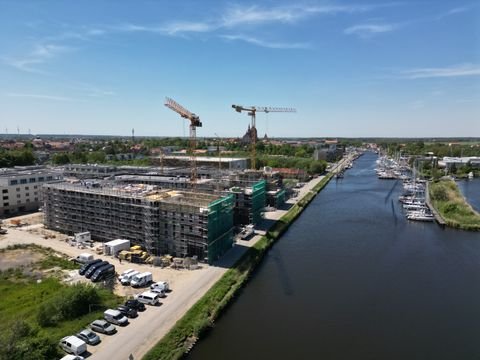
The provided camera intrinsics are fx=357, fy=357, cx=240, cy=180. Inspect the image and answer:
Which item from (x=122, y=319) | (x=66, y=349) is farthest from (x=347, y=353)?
(x=66, y=349)

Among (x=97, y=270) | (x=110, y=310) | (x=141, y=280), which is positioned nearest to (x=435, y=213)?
(x=141, y=280)

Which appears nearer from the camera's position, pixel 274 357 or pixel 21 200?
pixel 274 357

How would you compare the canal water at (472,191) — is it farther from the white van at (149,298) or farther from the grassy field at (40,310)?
the grassy field at (40,310)

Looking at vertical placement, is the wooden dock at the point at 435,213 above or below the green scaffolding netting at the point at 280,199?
below

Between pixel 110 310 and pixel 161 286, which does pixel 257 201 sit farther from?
pixel 110 310

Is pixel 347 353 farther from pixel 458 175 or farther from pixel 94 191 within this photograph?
pixel 458 175

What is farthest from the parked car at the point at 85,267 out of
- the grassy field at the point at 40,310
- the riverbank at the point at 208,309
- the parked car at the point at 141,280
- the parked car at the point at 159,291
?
the riverbank at the point at 208,309
